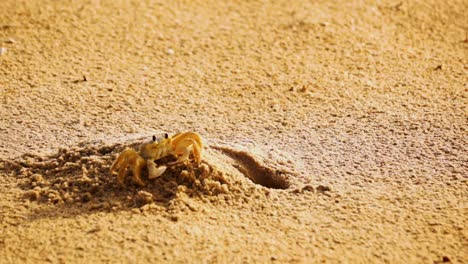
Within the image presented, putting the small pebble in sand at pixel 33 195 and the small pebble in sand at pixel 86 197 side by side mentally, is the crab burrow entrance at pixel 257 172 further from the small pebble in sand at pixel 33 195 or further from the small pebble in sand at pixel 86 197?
the small pebble in sand at pixel 33 195

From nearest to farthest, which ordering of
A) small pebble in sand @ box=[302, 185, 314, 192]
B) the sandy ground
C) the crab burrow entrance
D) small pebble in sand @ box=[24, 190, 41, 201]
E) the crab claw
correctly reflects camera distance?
the sandy ground
the crab claw
small pebble in sand @ box=[24, 190, 41, 201]
small pebble in sand @ box=[302, 185, 314, 192]
the crab burrow entrance

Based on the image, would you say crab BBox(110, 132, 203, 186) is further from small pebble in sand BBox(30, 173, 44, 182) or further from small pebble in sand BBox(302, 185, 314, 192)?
small pebble in sand BBox(302, 185, 314, 192)

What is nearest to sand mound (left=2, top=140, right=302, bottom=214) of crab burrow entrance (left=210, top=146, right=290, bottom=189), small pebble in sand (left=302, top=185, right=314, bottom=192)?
crab burrow entrance (left=210, top=146, right=290, bottom=189)

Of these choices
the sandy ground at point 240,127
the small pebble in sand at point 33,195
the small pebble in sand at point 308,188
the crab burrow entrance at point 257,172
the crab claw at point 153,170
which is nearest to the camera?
the sandy ground at point 240,127

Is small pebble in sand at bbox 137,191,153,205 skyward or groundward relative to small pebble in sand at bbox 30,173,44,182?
skyward

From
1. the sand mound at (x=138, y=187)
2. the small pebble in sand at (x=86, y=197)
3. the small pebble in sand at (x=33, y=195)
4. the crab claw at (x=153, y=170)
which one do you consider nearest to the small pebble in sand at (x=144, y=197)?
the sand mound at (x=138, y=187)

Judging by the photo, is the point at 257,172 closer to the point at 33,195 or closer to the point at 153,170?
the point at 153,170
